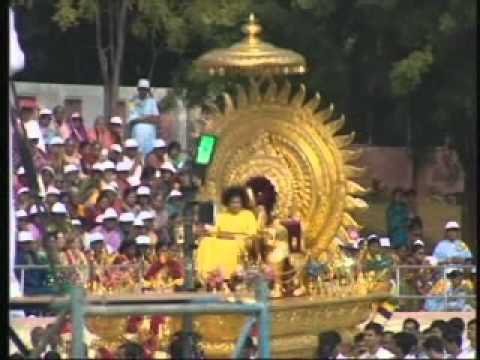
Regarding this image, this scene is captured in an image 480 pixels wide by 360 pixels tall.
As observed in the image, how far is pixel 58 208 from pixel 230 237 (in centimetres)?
258

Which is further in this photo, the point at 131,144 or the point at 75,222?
the point at 131,144

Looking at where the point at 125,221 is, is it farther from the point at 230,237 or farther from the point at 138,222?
the point at 230,237

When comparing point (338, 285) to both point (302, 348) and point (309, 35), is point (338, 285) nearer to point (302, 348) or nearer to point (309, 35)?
point (302, 348)

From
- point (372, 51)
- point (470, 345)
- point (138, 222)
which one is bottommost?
point (470, 345)

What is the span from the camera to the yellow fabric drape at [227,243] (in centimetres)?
1016

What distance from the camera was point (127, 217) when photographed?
1263cm

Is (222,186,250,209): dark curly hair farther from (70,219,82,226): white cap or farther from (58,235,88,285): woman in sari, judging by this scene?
(70,219,82,226): white cap

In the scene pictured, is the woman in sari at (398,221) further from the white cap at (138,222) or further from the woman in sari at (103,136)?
the woman in sari at (103,136)

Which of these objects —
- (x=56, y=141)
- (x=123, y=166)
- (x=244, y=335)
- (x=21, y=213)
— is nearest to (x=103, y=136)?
(x=56, y=141)

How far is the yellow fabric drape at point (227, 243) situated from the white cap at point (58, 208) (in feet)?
7.61

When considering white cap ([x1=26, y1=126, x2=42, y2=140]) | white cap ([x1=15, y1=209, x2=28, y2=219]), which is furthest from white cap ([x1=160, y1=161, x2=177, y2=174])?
white cap ([x1=15, y1=209, x2=28, y2=219])

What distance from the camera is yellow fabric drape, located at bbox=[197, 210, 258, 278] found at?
1016 centimetres

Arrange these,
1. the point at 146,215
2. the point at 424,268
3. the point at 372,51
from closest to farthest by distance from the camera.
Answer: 1. the point at 424,268
2. the point at 146,215
3. the point at 372,51
